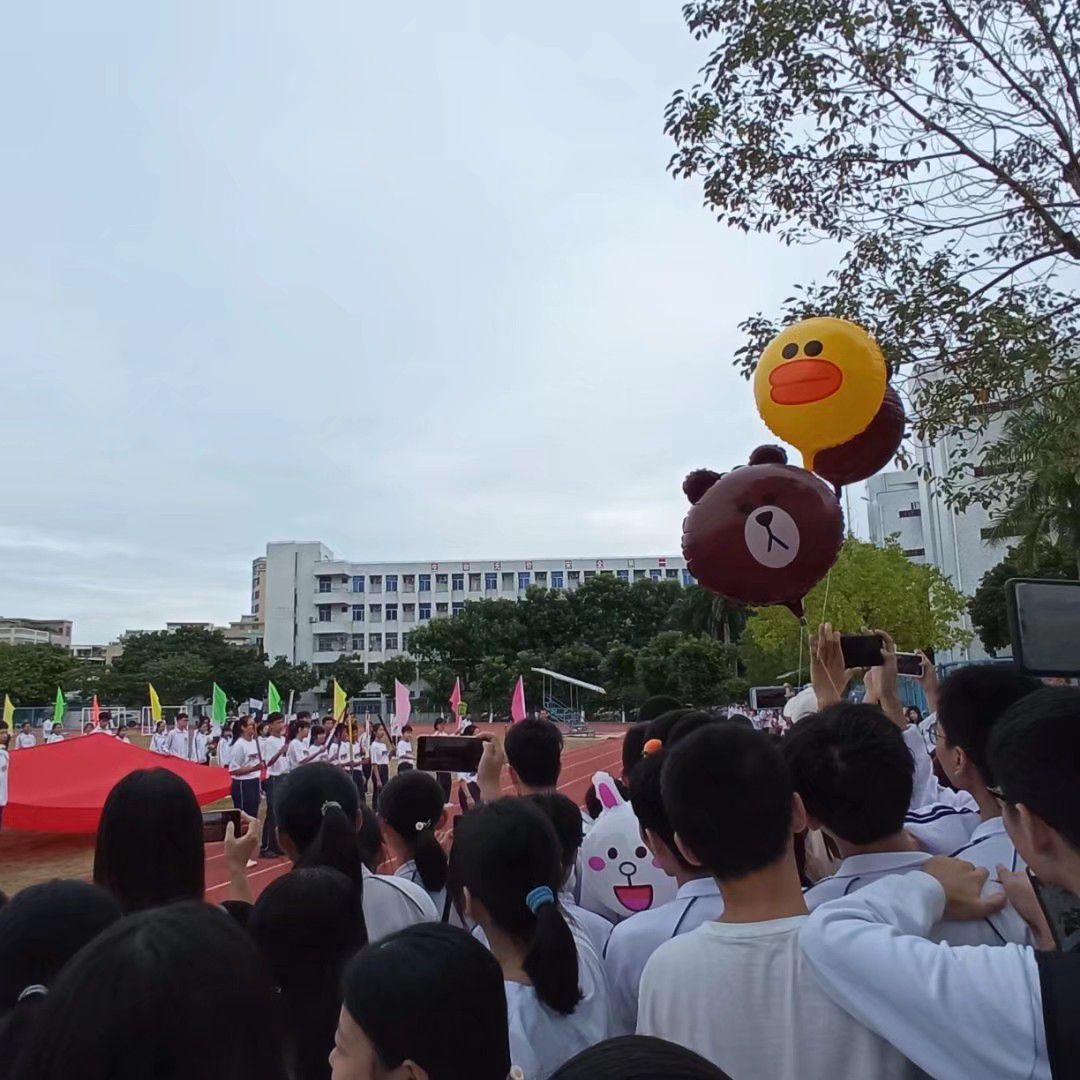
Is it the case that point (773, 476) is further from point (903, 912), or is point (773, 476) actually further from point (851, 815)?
point (903, 912)

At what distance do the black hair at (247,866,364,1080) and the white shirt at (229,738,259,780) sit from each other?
35.3ft

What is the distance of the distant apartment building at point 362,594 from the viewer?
227 feet

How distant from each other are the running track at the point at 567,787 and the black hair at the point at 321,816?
190mm

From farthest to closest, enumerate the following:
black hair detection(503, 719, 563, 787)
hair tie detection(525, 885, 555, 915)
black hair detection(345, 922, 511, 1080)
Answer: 1. black hair detection(503, 719, 563, 787)
2. hair tie detection(525, 885, 555, 915)
3. black hair detection(345, 922, 511, 1080)

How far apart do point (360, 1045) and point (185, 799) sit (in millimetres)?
1401

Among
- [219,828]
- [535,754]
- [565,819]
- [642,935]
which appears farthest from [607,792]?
[642,935]

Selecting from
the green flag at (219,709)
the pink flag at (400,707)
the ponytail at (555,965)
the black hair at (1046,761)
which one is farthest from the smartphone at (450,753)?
the green flag at (219,709)

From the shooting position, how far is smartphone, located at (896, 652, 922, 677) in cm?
347

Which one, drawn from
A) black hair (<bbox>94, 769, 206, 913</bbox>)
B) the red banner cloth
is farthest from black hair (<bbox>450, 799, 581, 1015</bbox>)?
the red banner cloth

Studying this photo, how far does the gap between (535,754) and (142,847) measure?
5.46 ft

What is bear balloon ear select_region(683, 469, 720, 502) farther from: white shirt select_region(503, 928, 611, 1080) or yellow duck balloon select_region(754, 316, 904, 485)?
white shirt select_region(503, 928, 611, 1080)

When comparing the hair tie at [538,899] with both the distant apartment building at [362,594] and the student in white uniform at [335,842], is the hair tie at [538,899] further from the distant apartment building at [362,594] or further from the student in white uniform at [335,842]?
the distant apartment building at [362,594]

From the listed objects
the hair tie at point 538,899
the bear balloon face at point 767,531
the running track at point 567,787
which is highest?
the bear balloon face at point 767,531

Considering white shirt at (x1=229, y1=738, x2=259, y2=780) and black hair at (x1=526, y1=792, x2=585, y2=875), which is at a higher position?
black hair at (x1=526, y1=792, x2=585, y2=875)
